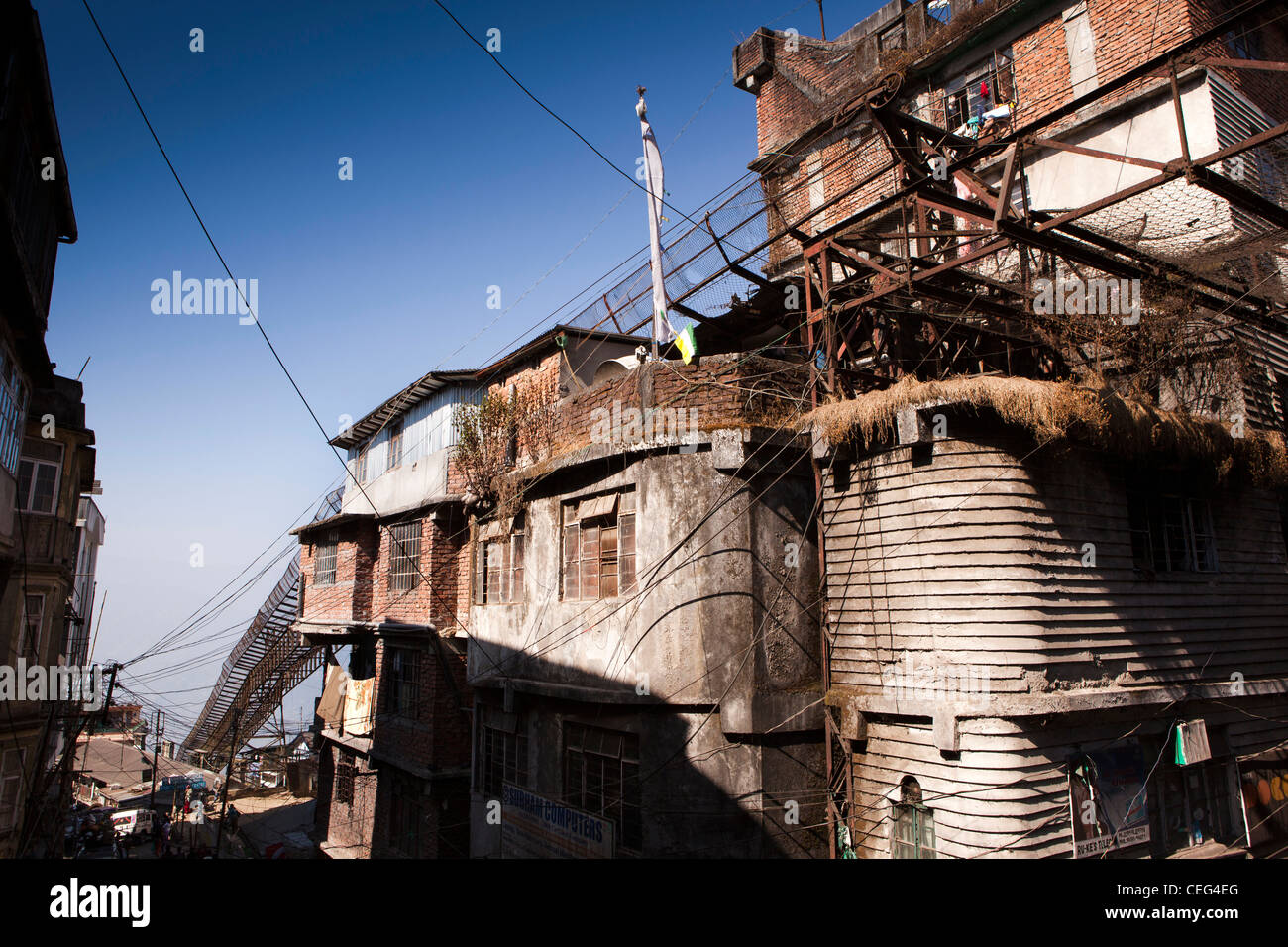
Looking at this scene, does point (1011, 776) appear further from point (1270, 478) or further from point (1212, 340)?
point (1212, 340)

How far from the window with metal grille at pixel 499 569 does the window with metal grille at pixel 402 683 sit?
4389mm

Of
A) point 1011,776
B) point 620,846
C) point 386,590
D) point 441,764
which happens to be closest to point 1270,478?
point 1011,776

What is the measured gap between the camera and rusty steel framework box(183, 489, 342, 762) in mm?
24719

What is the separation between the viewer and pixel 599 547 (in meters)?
12.1

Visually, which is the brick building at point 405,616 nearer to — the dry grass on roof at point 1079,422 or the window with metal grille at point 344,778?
the window with metal grille at point 344,778

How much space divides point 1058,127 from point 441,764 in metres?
18.7

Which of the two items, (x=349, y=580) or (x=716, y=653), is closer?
(x=716, y=653)

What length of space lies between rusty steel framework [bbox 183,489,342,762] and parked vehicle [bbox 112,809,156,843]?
386 cm

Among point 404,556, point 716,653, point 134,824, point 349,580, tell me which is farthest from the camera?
point 134,824

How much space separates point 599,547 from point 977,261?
24.2ft

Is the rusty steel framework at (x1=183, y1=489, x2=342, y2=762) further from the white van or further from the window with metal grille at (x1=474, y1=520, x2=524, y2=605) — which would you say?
the window with metal grille at (x1=474, y1=520, x2=524, y2=605)

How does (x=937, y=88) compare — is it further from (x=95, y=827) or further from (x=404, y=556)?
(x=95, y=827)

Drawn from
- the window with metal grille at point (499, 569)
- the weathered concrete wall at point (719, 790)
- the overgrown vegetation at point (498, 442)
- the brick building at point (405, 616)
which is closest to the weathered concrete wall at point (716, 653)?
the weathered concrete wall at point (719, 790)

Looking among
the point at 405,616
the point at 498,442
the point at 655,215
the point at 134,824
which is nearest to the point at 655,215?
the point at 655,215
